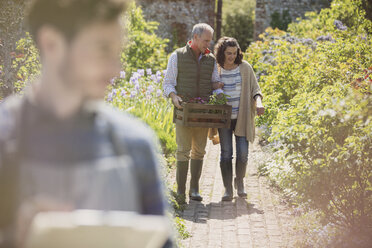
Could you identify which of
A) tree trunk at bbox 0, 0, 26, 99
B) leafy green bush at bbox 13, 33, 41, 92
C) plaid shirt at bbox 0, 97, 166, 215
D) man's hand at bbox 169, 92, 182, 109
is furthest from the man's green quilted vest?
plaid shirt at bbox 0, 97, 166, 215

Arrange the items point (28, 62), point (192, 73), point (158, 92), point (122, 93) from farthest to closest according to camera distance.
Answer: point (158, 92) → point (122, 93) → point (28, 62) → point (192, 73)

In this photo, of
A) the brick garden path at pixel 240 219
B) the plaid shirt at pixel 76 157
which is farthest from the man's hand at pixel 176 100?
the plaid shirt at pixel 76 157

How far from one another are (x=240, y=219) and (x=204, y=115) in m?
1.12

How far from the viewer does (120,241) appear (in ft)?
3.49

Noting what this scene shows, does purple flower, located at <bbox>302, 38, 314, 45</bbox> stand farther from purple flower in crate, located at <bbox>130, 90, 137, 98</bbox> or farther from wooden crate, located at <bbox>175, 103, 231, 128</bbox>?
wooden crate, located at <bbox>175, 103, 231, 128</bbox>

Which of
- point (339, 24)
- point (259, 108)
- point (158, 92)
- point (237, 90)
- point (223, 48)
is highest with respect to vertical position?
point (339, 24)

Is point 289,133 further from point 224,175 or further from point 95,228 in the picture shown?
point 95,228

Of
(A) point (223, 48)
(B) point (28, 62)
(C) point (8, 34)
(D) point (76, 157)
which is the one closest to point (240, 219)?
(A) point (223, 48)

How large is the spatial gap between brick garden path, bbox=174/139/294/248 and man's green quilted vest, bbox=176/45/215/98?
1256mm

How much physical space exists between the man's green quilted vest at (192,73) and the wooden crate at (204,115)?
205 mm

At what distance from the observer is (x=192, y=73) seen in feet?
18.3

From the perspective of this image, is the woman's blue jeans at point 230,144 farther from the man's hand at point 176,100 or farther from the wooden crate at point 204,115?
the man's hand at point 176,100

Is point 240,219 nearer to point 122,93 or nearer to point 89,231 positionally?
point 122,93

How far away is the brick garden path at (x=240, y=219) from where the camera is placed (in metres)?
4.86
